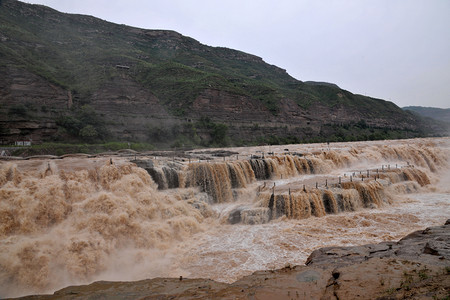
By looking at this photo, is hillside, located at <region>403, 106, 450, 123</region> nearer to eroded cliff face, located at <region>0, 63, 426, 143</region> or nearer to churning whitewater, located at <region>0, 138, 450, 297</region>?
eroded cliff face, located at <region>0, 63, 426, 143</region>

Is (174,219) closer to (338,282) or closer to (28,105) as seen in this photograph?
(338,282)

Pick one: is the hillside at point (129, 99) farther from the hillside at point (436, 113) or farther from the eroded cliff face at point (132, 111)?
the hillside at point (436, 113)

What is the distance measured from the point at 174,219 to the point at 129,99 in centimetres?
3071

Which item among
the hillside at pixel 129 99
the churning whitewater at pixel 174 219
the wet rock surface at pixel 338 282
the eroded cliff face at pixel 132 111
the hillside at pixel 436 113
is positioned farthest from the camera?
the hillside at pixel 436 113

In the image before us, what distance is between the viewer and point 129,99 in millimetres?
38000

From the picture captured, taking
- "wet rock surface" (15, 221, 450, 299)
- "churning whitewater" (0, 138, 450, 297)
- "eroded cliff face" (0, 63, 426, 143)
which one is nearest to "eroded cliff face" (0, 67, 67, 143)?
"eroded cliff face" (0, 63, 426, 143)

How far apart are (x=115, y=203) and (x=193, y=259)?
4.37 m

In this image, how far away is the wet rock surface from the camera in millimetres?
4199

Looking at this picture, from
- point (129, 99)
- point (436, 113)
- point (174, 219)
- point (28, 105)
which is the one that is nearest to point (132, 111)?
point (129, 99)

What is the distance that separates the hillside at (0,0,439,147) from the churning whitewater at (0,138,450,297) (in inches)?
700

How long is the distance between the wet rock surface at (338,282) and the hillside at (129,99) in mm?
25267

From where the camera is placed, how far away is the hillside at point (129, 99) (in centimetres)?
2822

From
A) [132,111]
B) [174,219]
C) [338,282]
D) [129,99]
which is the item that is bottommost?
[174,219]

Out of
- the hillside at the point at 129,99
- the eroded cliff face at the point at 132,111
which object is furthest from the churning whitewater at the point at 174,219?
the hillside at the point at 129,99
